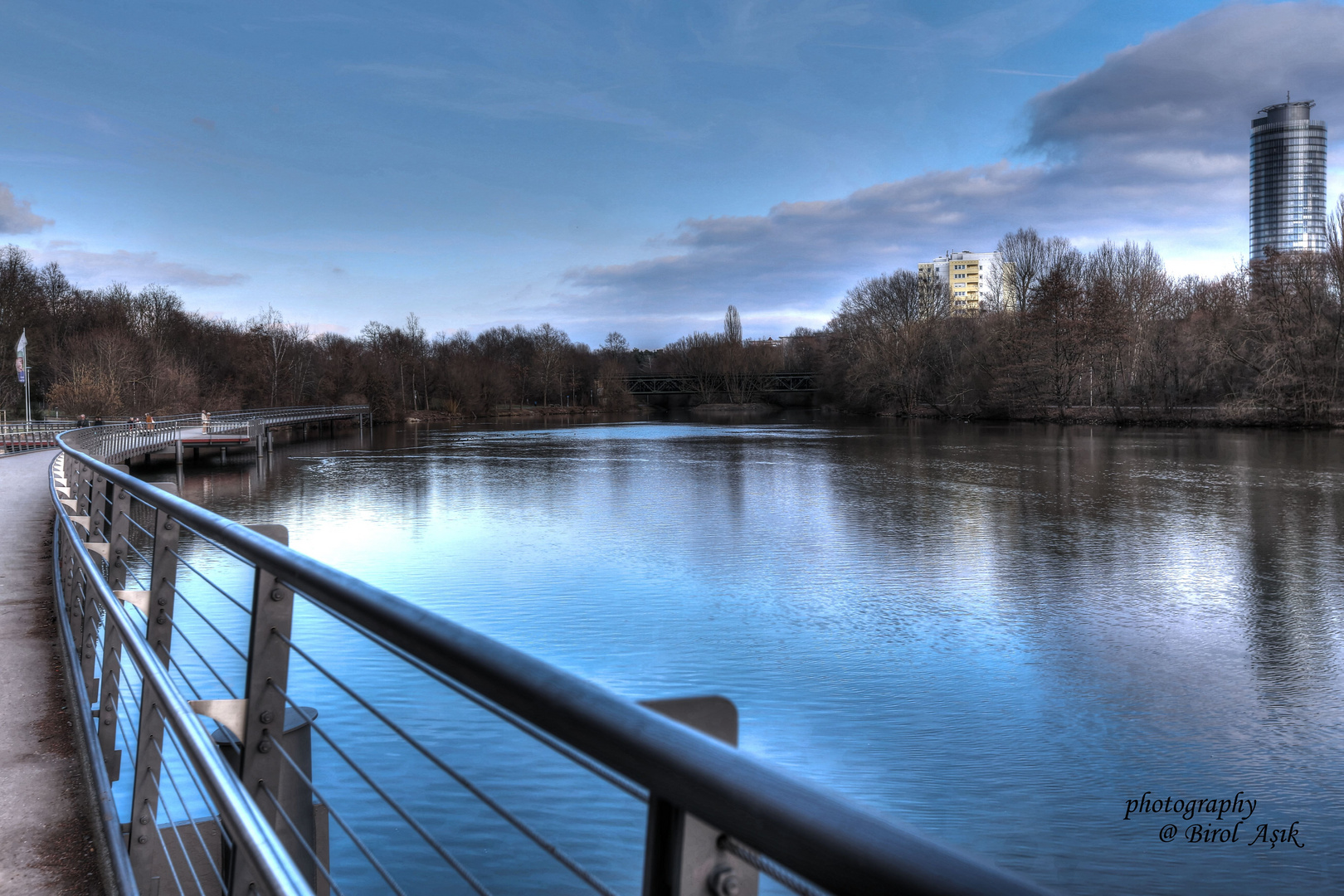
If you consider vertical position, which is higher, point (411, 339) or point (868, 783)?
point (411, 339)

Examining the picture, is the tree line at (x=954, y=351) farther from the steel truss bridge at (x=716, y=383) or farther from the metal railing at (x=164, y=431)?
the steel truss bridge at (x=716, y=383)

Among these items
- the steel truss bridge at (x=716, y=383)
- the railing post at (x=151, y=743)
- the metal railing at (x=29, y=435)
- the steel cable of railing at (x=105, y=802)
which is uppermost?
the steel truss bridge at (x=716, y=383)

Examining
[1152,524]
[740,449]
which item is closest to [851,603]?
[1152,524]

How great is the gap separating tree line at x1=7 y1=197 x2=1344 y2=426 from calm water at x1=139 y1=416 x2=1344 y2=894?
963 inches

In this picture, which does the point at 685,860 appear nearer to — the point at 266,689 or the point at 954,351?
the point at 266,689

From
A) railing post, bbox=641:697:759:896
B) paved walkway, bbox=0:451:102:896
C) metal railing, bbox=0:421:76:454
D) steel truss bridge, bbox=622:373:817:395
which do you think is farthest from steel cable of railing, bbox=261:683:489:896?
steel truss bridge, bbox=622:373:817:395

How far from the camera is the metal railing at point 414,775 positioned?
28.9 inches

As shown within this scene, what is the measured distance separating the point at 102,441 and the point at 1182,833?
80.8 feet

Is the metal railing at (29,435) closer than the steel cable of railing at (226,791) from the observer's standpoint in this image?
No

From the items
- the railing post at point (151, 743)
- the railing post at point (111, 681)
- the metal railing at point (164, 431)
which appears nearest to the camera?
the railing post at point (151, 743)

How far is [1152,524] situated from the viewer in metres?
15.6

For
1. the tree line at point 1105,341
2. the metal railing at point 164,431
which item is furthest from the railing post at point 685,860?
the tree line at point 1105,341

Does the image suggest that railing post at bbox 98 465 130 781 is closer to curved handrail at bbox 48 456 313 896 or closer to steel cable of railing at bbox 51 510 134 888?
steel cable of railing at bbox 51 510 134 888

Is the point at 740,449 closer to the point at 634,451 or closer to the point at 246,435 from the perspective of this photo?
the point at 634,451
